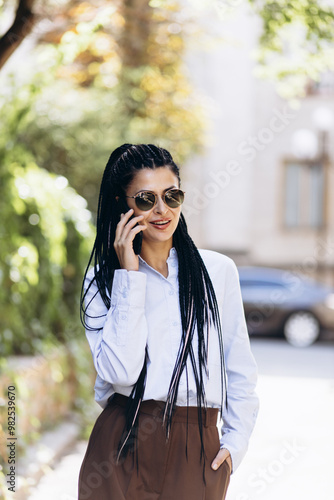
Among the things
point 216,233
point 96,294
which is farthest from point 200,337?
point 216,233

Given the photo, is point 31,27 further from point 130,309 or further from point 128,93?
point 128,93

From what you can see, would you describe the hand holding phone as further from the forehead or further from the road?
the road

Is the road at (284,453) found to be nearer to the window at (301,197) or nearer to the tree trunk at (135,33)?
the tree trunk at (135,33)

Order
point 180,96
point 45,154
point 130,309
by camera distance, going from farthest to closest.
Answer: point 180,96
point 45,154
point 130,309

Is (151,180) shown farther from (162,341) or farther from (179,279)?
(162,341)

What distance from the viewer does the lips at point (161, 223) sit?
7.30 ft

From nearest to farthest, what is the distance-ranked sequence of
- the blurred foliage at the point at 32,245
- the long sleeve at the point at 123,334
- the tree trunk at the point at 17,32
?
the long sleeve at the point at 123,334 < the tree trunk at the point at 17,32 < the blurred foliage at the point at 32,245

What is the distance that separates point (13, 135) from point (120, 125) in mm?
4971

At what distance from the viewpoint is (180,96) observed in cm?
1304

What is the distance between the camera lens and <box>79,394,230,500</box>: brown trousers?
205 centimetres

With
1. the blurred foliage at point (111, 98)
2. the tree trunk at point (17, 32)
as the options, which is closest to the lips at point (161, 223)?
the tree trunk at point (17, 32)

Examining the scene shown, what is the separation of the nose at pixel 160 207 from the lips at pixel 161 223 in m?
0.04

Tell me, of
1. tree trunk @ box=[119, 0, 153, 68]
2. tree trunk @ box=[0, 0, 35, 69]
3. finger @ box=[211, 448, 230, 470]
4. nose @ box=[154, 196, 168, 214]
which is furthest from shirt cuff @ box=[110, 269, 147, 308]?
tree trunk @ box=[119, 0, 153, 68]

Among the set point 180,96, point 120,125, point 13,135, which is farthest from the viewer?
point 180,96
